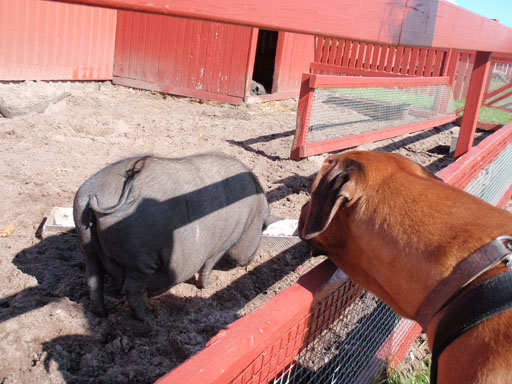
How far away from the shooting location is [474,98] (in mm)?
7402

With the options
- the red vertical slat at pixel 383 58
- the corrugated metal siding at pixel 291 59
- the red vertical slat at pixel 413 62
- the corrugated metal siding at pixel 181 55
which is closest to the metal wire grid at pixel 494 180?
the red vertical slat at pixel 413 62

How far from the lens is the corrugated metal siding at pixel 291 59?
1112cm

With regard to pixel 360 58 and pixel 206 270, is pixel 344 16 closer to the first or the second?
pixel 206 270

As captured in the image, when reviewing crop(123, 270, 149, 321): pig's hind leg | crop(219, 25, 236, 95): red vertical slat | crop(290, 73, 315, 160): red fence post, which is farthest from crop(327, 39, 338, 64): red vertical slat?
crop(123, 270, 149, 321): pig's hind leg

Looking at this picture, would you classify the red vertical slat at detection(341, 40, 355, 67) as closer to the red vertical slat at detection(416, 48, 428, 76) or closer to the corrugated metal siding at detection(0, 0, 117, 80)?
the red vertical slat at detection(416, 48, 428, 76)

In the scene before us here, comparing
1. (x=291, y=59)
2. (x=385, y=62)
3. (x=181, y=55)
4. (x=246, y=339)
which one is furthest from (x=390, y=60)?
(x=246, y=339)

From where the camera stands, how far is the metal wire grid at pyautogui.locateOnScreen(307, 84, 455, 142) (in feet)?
20.5

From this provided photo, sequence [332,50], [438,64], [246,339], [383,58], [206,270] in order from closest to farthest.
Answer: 1. [246,339]
2. [206,270]
3. [438,64]
4. [383,58]
5. [332,50]

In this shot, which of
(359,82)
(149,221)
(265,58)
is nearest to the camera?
(149,221)

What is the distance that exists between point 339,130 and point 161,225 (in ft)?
13.7

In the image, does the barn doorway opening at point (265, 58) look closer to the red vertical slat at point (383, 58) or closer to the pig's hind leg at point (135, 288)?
the red vertical slat at point (383, 58)

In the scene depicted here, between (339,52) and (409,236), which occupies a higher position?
(339,52)

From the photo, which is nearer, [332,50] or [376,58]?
[376,58]

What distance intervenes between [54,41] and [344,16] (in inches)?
326
